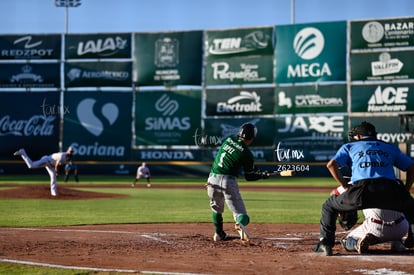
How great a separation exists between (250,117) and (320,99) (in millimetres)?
4731

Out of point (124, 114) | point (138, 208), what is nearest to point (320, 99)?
point (124, 114)

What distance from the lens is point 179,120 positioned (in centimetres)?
4391

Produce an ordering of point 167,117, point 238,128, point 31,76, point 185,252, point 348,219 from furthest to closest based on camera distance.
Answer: point 31,76
point 167,117
point 238,128
point 348,219
point 185,252

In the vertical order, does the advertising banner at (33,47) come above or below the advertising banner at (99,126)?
above

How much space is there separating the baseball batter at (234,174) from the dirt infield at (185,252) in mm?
499

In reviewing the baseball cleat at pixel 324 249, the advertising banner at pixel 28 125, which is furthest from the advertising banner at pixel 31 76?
the baseball cleat at pixel 324 249

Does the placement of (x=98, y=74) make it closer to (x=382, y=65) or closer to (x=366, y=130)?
(x=382, y=65)

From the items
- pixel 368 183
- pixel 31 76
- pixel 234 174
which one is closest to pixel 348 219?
pixel 368 183

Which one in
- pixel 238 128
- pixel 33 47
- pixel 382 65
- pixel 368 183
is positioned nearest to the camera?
pixel 368 183

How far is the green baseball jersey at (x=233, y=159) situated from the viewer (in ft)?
32.8

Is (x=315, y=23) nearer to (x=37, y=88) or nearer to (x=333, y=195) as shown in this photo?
(x=37, y=88)

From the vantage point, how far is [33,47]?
153 feet

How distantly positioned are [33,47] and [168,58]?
10316 millimetres

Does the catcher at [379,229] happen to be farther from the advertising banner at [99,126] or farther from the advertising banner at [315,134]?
the advertising banner at [99,126]
